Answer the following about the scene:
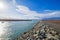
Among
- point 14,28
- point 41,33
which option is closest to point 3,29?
point 14,28

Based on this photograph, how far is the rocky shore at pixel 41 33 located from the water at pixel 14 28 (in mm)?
74

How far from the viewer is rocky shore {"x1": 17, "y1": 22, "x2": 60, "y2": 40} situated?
260 cm

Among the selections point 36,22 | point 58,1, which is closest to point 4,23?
point 36,22

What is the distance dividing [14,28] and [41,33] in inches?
18.7

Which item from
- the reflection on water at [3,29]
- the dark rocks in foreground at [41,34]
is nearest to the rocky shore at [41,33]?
the dark rocks in foreground at [41,34]

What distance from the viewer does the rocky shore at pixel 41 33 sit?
2598 millimetres

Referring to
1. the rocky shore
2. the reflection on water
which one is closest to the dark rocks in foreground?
the rocky shore

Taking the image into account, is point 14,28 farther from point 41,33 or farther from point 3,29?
point 41,33

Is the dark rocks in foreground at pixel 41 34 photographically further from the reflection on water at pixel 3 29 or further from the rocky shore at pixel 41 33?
the reflection on water at pixel 3 29

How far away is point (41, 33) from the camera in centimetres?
262

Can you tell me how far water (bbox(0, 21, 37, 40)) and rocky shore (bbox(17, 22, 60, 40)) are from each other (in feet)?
0.24

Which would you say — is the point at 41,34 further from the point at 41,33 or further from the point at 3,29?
the point at 3,29

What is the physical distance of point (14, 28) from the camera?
8.77 ft

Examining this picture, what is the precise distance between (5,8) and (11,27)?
351 millimetres
